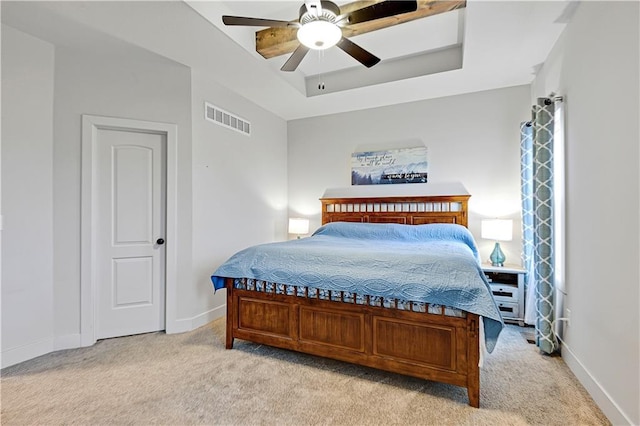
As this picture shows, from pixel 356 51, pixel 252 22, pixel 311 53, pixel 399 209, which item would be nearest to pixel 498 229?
pixel 399 209

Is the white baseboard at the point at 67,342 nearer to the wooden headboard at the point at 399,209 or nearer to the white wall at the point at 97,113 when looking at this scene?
the white wall at the point at 97,113

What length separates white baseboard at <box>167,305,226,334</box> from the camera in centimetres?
317

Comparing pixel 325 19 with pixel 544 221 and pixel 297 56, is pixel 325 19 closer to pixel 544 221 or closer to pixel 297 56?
pixel 297 56

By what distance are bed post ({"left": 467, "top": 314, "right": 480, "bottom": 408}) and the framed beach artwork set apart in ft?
8.85

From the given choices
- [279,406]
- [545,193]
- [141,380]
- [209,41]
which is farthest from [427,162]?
[141,380]

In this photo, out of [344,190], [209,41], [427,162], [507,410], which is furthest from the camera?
[344,190]

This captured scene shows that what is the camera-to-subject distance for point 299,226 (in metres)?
4.74

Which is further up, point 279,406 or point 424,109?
point 424,109

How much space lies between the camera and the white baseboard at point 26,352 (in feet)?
8.05

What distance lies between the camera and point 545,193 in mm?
2627

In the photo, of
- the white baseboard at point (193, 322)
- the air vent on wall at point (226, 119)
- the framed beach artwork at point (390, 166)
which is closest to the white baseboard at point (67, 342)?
the white baseboard at point (193, 322)

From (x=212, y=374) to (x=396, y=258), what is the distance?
1.71 meters

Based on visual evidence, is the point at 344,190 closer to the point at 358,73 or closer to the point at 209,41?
the point at 358,73

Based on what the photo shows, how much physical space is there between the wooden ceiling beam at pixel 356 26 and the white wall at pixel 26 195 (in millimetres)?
1998
